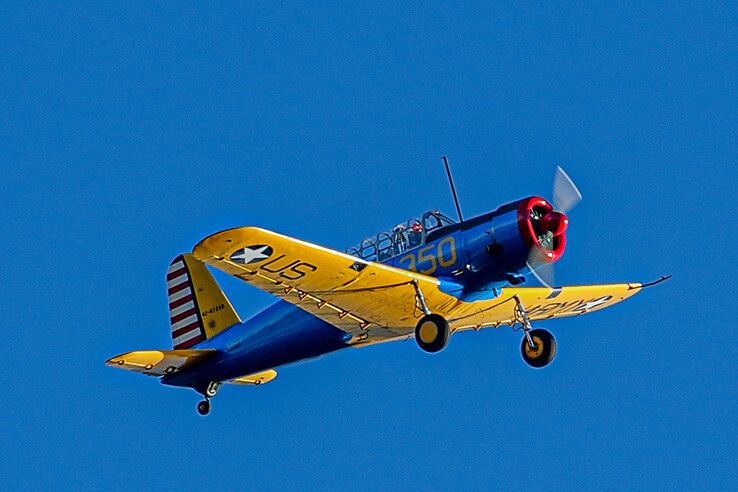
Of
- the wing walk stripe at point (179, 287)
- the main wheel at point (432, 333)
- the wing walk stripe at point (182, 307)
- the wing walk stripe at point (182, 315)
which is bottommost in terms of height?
the main wheel at point (432, 333)

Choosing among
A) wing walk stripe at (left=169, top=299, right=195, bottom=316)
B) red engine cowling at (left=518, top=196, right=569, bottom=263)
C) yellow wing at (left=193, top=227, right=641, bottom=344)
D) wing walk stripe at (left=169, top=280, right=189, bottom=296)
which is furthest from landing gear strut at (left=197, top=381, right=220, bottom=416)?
red engine cowling at (left=518, top=196, right=569, bottom=263)

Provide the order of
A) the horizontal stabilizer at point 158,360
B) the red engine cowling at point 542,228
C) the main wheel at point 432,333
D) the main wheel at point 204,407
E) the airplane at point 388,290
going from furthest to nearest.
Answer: the main wheel at point 204,407
the horizontal stabilizer at point 158,360
the red engine cowling at point 542,228
the main wheel at point 432,333
the airplane at point 388,290

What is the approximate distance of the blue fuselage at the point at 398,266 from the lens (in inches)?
695

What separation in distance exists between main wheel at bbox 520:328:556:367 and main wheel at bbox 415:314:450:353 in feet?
7.15

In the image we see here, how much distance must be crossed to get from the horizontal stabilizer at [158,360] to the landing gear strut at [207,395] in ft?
1.49

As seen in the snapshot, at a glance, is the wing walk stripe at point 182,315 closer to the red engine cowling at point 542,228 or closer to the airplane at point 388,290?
the airplane at point 388,290

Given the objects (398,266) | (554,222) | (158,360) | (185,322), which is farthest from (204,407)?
(554,222)

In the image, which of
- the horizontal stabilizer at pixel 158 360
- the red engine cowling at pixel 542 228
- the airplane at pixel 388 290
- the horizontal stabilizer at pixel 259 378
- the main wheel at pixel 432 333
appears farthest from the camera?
the horizontal stabilizer at pixel 259 378

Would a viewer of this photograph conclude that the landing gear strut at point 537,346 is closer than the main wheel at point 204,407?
Yes

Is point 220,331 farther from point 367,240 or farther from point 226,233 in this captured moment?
point 226,233

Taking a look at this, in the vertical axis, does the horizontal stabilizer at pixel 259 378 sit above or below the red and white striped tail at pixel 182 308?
below

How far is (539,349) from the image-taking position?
18938mm

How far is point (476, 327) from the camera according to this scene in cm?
2045

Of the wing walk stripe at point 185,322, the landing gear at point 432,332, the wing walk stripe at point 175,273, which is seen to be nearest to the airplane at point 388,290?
the landing gear at point 432,332
